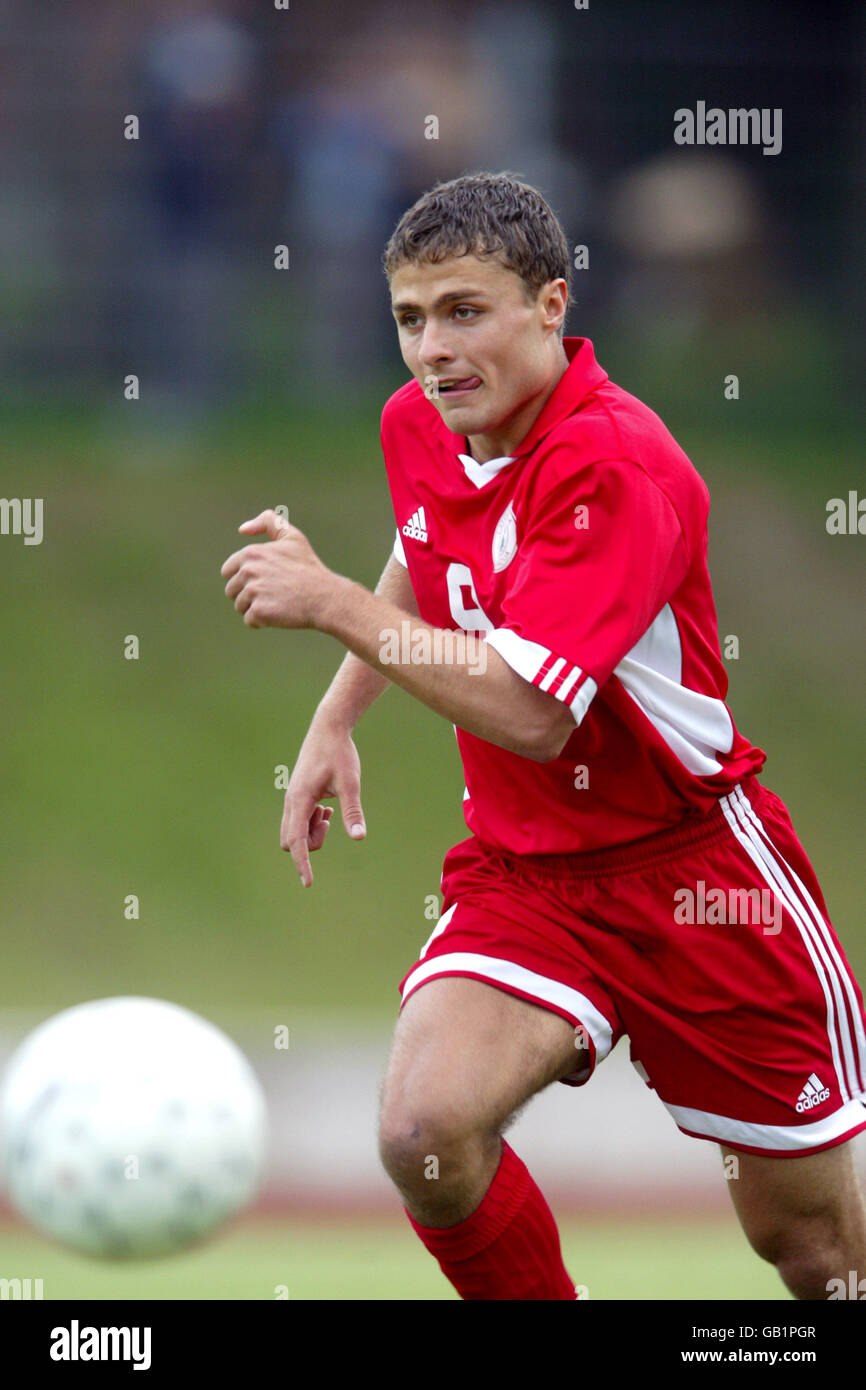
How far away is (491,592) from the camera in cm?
271

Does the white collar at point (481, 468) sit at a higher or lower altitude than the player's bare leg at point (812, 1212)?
higher

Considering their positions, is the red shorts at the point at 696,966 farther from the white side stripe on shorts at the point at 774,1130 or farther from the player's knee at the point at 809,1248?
the player's knee at the point at 809,1248

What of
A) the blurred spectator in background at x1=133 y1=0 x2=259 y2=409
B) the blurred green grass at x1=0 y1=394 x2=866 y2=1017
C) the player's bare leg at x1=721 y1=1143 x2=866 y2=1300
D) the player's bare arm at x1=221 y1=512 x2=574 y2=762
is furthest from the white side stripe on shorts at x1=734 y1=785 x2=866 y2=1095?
the blurred spectator in background at x1=133 y1=0 x2=259 y2=409

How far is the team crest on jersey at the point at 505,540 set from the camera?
8.73ft

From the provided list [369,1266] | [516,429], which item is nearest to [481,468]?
[516,429]

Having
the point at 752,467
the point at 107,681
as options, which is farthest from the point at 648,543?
the point at 752,467

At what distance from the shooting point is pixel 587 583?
2.46 metres

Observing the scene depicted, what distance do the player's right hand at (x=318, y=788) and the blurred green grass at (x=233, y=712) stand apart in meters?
3.66

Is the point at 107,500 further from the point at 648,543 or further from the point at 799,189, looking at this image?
the point at 648,543

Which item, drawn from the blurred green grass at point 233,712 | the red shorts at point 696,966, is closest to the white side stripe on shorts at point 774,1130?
the red shorts at point 696,966

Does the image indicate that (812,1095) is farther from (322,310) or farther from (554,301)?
(322,310)

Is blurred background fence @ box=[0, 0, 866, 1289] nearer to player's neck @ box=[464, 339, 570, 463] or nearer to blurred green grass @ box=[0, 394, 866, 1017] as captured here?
blurred green grass @ box=[0, 394, 866, 1017]

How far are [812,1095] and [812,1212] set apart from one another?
0.59ft

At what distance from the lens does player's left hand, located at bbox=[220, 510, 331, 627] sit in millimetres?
2391
